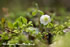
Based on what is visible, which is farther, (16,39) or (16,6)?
(16,6)

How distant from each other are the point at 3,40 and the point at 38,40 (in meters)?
0.23

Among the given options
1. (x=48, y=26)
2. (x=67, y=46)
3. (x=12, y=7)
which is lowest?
(x=67, y=46)

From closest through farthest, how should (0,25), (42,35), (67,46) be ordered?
(67,46) < (42,35) < (0,25)

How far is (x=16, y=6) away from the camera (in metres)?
1.98

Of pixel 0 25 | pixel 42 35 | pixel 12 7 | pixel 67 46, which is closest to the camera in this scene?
pixel 67 46

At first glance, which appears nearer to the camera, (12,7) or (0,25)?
(0,25)

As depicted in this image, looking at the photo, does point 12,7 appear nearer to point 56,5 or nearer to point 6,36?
point 56,5

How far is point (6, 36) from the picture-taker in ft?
2.92

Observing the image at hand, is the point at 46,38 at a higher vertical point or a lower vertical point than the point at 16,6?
lower

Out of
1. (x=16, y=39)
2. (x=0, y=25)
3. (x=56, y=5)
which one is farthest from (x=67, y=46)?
(x=56, y=5)

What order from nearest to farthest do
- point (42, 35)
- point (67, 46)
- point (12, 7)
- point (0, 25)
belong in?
point (67, 46) → point (42, 35) → point (0, 25) → point (12, 7)

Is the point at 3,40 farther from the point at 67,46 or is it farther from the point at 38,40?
the point at 67,46

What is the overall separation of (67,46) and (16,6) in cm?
146

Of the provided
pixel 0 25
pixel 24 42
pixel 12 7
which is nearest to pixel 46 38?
pixel 24 42
